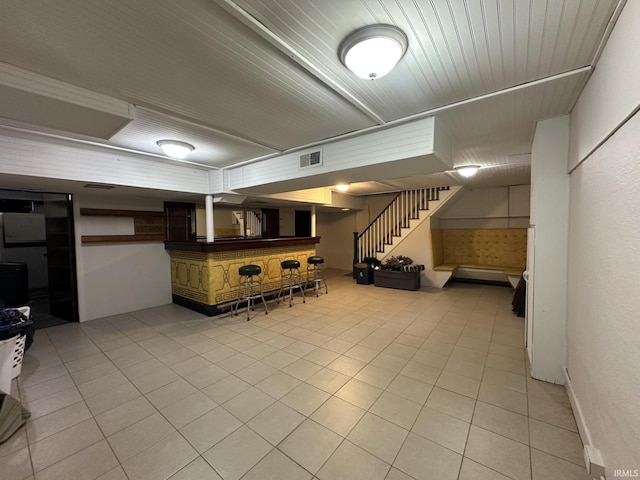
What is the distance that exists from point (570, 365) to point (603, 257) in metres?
1.38

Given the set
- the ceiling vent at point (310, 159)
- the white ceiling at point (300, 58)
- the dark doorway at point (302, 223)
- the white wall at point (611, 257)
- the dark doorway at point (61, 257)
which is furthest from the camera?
the dark doorway at point (302, 223)

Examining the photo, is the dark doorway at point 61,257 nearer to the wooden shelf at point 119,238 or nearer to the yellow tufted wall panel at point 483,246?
the wooden shelf at point 119,238

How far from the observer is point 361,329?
3916mm

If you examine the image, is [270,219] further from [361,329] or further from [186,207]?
[361,329]

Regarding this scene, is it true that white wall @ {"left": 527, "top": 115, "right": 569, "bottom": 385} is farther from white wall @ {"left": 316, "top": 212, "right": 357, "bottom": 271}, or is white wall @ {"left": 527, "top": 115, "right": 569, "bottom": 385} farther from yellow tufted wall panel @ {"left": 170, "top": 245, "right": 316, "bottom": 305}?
white wall @ {"left": 316, "top": 212, "right": 357, "bottom": 271}

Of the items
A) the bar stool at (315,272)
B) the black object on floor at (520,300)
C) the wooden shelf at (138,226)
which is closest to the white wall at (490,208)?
the black object on floor at (520,300)

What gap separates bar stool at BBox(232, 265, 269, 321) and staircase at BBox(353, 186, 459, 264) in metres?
3.61

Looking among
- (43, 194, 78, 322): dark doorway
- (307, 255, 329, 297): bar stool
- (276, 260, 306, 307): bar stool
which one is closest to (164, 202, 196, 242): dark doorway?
(43, 194, 78, 322): dark doorway

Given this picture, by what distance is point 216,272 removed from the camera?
4.65 meters

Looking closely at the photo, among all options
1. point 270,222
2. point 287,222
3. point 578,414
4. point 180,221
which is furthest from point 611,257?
point 287,222

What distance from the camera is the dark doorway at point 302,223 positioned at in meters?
9.02

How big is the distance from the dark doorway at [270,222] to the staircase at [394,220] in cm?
251

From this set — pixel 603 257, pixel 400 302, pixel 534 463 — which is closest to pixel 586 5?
pixel 603 257

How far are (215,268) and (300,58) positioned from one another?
394 centimetres
